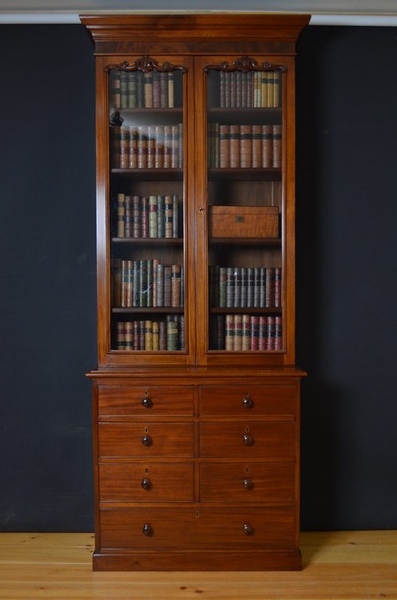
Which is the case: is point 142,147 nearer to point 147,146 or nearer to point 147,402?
point 147,146

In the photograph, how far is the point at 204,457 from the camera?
2.67 m

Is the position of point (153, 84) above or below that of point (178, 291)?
above

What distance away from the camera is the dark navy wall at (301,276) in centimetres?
309

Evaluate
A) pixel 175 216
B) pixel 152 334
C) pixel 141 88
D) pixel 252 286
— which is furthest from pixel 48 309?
pixel 141 88

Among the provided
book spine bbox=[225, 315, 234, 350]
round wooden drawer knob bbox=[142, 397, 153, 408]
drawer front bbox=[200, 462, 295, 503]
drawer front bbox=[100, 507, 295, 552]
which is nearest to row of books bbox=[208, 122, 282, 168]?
book spine bbox=[225, 315, 234, 350]

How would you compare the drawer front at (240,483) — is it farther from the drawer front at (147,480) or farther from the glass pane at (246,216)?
the glass pane at (246,216)

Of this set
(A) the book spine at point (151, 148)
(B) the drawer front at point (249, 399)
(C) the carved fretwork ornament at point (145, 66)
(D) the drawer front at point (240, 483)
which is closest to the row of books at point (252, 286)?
(B) the drawer front at point (249, 399)

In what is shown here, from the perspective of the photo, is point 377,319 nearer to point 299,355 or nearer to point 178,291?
point 299,355

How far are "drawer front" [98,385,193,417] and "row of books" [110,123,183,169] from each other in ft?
3.34

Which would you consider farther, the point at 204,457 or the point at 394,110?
the point at 394,110

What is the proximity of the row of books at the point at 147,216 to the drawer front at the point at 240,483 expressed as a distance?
42.6 inches

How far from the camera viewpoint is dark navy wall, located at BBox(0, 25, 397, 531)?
121 inches

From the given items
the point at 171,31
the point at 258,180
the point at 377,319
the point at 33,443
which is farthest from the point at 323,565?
the point at 171,31

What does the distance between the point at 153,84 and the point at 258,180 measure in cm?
65
